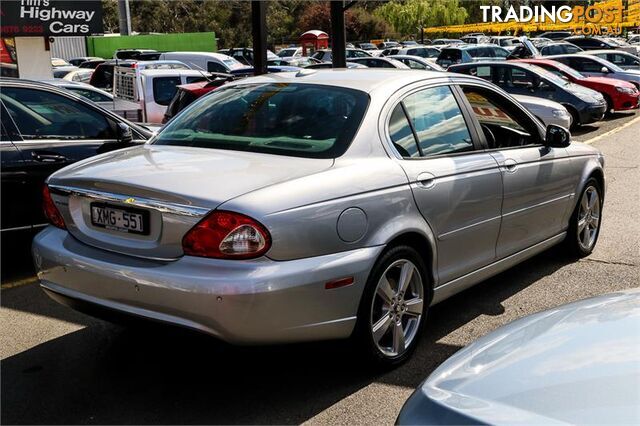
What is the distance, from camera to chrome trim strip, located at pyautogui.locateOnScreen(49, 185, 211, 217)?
3.41 m

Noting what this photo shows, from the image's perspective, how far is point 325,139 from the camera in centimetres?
404

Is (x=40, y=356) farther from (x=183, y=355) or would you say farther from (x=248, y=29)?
(x=248, y=29)

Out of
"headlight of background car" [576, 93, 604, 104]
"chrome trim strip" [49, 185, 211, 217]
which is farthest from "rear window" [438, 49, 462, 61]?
"chrome trim strip" [49, 185, 211, 217]

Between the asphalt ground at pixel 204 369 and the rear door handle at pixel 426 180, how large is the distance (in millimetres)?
981

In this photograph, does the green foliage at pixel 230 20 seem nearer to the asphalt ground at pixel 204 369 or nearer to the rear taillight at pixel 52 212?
the asphalt ground at pixel 204 369

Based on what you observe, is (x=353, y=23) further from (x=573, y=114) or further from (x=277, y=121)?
(x=277, y=121)

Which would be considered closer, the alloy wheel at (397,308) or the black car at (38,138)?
the alloy wheel at (397,308)

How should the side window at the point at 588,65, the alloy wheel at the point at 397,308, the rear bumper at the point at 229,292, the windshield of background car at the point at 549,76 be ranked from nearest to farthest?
1. the rear bumper at the point at 229,292
2. the alloy wheel at the point at 397,308
3. the windshield of background car at the point at 549,76
4. the side window at the point at 588,65

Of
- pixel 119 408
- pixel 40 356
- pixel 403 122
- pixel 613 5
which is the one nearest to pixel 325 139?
pixel 403 122

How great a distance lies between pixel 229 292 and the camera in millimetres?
3254

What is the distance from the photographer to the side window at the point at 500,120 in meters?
5.16

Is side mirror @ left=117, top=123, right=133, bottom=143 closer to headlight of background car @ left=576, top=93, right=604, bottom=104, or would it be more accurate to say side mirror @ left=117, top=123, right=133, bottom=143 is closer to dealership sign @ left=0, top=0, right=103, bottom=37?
→ dealership sign @ left=0, top=0, right=103, bottom=37

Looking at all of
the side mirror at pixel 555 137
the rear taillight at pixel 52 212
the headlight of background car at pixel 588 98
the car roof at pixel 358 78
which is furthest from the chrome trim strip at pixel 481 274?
the headlight of background car at pixel 588 98

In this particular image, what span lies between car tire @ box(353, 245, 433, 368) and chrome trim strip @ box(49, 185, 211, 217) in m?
0.94
